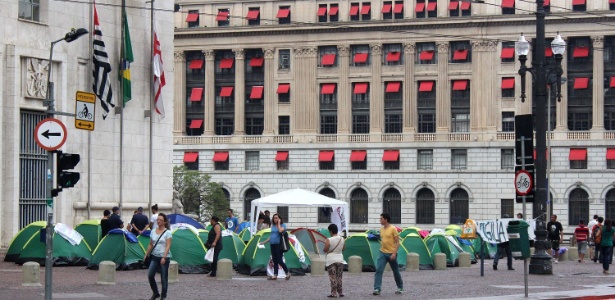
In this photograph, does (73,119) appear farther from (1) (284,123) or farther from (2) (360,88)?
(1) (284,123)

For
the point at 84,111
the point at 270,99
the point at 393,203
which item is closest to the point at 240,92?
the point at 270,99

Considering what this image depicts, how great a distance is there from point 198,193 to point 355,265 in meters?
56.6

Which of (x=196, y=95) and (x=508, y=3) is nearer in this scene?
(x=508, y=3)

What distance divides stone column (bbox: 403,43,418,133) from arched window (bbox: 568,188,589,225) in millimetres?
13155

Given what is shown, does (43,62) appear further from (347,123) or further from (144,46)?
(347,123)

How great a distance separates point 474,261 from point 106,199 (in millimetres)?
14519

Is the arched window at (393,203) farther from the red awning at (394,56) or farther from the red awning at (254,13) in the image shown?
the red awning at (254,13)

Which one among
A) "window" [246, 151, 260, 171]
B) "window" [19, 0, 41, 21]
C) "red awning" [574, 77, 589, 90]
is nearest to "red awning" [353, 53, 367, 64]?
"window" [246, 151, 260, 171]

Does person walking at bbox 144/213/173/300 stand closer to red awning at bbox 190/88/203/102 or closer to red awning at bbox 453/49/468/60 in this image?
red awning at bbox 453/49/468/60

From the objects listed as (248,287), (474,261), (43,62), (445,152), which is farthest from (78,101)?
(445,152)

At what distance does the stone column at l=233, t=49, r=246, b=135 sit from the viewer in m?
101

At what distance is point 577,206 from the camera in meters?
93.8

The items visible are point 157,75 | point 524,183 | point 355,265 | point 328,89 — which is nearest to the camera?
point 524,183

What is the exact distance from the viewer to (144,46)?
46.7m
